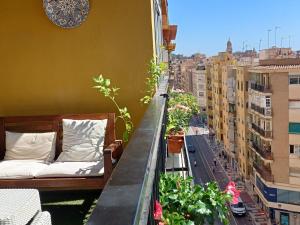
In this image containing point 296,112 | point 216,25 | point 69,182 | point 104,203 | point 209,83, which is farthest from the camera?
point 216,25

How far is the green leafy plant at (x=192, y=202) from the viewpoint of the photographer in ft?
5.73

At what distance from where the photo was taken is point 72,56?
4363 mm

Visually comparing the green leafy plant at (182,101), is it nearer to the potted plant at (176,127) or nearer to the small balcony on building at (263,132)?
the potted plant at (176,127)

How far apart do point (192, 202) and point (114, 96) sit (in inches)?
106

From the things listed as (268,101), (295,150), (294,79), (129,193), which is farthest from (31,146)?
(295,150)

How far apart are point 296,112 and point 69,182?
17209 millimetres

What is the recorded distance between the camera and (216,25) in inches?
5586

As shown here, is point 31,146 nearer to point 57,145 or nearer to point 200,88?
point 57,145

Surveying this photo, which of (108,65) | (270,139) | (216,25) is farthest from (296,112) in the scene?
(216,25)

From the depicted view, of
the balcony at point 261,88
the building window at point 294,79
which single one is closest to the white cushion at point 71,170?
the building window at point 294,79

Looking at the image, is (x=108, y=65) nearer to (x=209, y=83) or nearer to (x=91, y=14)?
(x=91, y=14)

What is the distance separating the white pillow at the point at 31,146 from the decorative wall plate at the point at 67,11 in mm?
1208

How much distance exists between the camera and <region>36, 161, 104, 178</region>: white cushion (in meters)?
3.44

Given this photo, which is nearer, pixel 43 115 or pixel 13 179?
Answer: pixel 13 179
